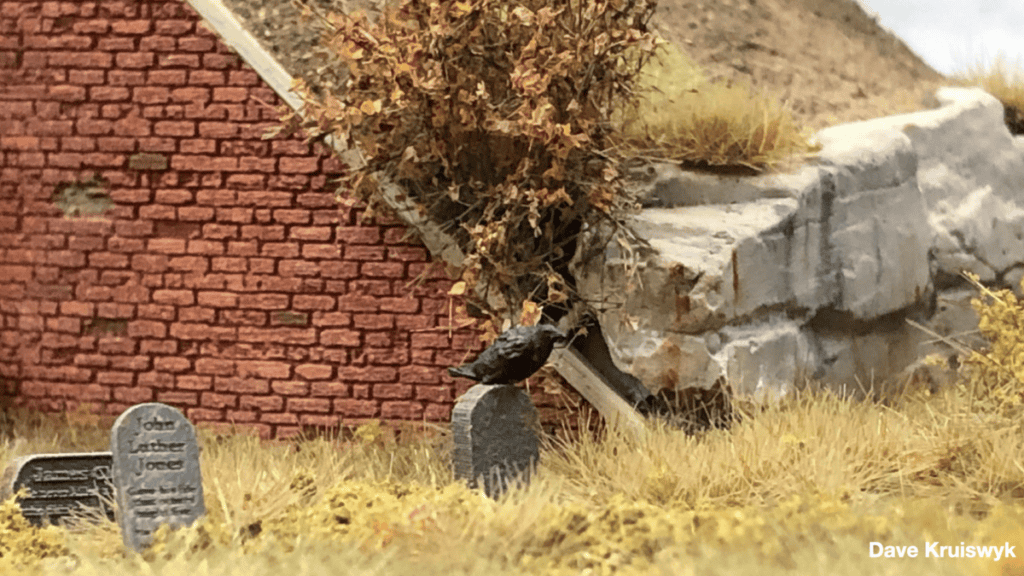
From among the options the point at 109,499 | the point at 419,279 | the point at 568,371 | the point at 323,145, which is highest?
the point at 323,145

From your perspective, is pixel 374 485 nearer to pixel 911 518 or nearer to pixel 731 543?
pixel 731 543

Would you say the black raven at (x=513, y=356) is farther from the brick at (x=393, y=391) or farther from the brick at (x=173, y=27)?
the brick at (x=173, y=27)

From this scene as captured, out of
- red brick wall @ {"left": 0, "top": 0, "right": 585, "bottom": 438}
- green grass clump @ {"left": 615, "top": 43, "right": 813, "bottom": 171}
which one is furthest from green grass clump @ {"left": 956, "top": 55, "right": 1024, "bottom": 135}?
red brick wall @ {"left": 0, "top": 0, "right": 585, "bottom": 438}

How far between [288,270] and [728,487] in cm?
331

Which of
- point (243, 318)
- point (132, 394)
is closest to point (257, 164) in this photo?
point (243, 318)

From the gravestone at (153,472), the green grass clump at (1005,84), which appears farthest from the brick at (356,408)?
the green grass clump at (1005,84)

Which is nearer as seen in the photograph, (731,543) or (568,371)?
(731,543)

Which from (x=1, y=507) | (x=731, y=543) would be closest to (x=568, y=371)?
(x=731, y=543)

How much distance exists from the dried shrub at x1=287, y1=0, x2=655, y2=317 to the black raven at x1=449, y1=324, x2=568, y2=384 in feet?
1.96

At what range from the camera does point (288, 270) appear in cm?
718

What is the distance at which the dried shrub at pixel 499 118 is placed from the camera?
6105 millimetres

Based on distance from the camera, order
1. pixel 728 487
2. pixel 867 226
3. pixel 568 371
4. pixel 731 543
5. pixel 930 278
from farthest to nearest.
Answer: pixel 930 278 < pixel 867 226 < pixel 568 371 < pixel 728 487 < pixel 731 543

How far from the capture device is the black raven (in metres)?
5.59

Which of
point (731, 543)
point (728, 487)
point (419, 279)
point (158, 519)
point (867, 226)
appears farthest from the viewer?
point (867, 226)
